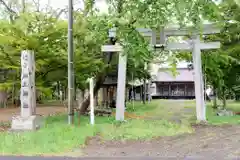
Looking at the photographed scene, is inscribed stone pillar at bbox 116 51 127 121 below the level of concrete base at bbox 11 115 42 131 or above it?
above

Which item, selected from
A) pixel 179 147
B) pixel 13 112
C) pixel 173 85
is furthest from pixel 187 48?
pixel 173 85

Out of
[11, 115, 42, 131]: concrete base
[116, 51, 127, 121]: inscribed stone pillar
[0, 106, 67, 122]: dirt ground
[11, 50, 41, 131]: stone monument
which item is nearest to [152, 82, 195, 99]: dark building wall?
[0, 106, 67, 122]: dirt ground

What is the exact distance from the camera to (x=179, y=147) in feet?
29.4

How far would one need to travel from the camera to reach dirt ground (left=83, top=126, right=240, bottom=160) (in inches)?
319

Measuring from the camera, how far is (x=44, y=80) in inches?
659

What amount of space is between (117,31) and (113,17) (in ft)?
1.74

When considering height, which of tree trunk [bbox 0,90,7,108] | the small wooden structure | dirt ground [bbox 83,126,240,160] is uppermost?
the small wooden structure

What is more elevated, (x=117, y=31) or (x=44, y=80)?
(x=117, y=31)

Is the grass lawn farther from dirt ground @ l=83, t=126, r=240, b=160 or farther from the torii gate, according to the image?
the torii gate

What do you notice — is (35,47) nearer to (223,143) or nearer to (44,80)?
(44,80)

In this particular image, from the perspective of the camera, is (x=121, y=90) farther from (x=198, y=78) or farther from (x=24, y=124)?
(x=24, y=124)

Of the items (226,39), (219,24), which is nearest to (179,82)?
(226,39)

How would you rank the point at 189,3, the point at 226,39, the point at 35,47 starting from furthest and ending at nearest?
the point at 226,39, the point at 35,47, the point at 189,3

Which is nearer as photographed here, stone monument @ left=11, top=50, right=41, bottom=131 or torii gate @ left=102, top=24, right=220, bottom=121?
stone monument @ left=11, top=50, right=41, bottom=131
